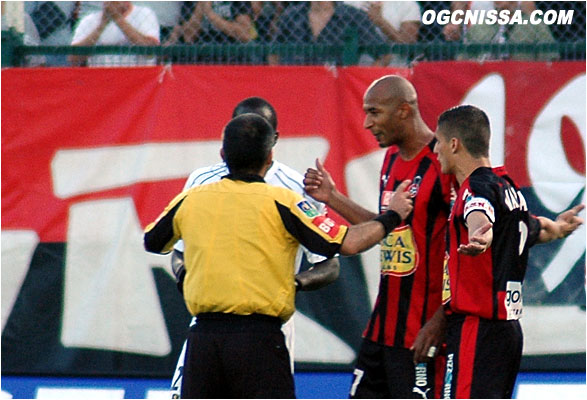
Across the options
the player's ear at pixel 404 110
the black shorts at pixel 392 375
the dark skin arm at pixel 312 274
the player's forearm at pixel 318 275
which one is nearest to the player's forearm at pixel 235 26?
the player's ear at pixel 404 110

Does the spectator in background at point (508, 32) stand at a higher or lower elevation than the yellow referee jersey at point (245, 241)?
higher

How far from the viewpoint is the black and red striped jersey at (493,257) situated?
4449 millimetres

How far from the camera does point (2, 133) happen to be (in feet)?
23.9

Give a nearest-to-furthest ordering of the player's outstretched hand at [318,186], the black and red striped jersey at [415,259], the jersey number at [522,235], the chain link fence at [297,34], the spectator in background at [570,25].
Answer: the jersey number at [522,235]
the player's outstretched hand at [318,186]
the black and red striped jersey at [415,259]
the chain link fence at [297,34]
the spectator in background at [570,25]

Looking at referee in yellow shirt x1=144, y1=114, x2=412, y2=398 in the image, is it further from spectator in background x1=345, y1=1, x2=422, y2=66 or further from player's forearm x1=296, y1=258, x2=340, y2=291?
spectator in background x1=345, y1=1, x2=422, y2=66

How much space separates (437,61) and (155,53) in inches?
80.6

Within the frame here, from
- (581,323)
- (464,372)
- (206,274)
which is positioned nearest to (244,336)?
(206,274)

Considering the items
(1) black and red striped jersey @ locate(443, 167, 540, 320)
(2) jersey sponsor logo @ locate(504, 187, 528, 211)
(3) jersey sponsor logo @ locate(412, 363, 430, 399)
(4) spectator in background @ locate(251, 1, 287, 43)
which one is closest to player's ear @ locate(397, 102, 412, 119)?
(1) black and red striped jersey @ locate(443, 167, 540, 320)

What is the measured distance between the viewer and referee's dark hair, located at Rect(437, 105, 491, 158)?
464cm

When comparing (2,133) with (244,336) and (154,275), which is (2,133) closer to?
(154,275)

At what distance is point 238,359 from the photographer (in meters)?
4.12

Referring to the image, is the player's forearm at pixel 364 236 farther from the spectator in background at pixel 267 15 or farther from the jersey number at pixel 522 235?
the spectator in background at pixel 267 15

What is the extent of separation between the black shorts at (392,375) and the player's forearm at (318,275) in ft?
1.73

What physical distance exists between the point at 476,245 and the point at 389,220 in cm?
44
